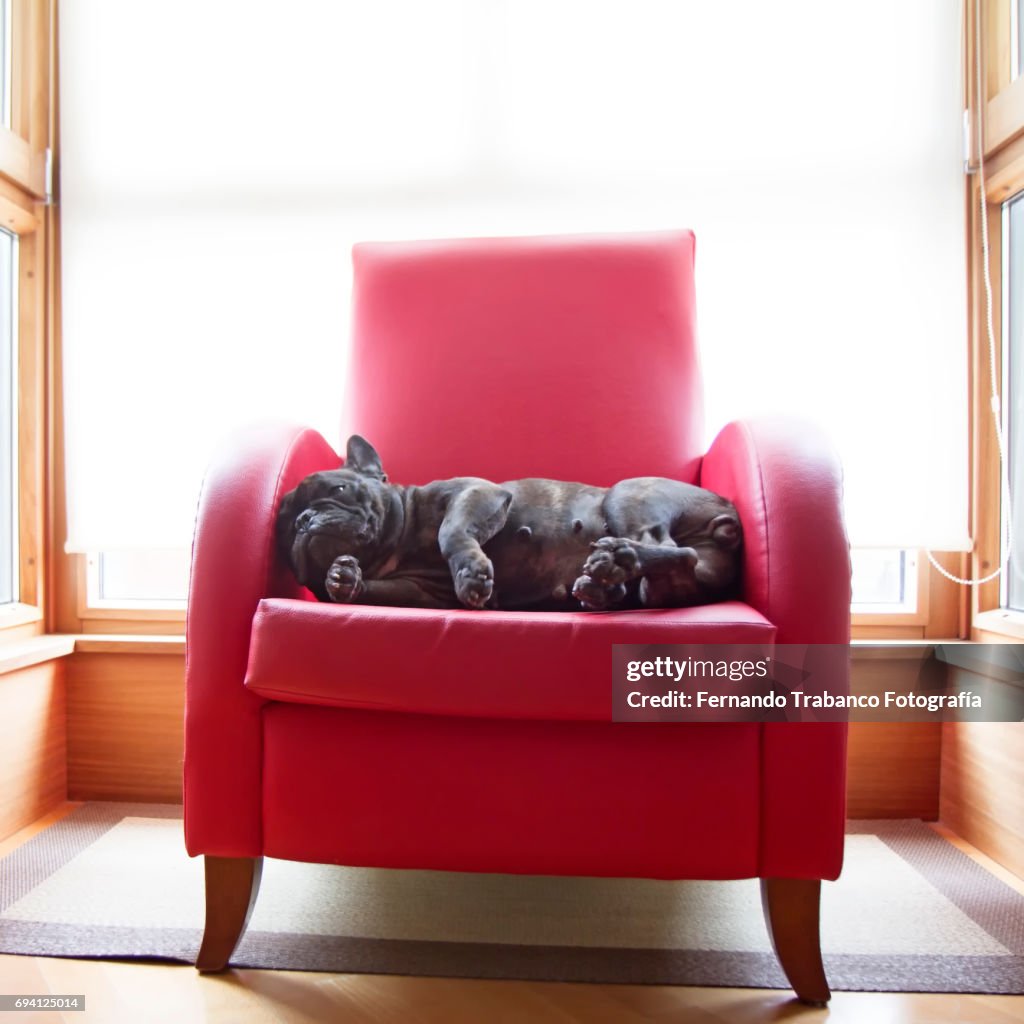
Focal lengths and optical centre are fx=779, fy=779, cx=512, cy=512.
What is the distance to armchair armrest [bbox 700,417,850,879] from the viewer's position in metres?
1.08

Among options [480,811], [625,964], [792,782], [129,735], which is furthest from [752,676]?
[129,735]

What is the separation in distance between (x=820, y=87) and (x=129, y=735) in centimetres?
246

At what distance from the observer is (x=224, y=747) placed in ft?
3.77

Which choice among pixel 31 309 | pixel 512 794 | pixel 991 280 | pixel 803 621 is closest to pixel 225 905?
pixel 512 794

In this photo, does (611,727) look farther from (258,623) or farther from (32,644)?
(32,644)

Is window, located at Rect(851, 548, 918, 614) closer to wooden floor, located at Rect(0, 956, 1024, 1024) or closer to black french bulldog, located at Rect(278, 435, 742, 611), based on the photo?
black french bulldog, located at Rect(278, 435, 742, 611)

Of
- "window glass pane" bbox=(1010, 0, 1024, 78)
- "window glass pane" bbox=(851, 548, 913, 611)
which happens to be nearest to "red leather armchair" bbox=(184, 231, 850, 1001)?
"window glass pane" bbox=(851, 548, 913, 611)

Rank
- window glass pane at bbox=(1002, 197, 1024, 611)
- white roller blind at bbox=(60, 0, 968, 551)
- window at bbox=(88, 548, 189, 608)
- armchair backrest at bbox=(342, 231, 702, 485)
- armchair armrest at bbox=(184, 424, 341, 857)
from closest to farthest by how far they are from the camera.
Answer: armchair armrest at bbox=(184, 424, 341, 857), armchair backrest at bbox=(342, 231, 702, 485), window glass pane at bbox=(1002, 197, 1024, 611), white roller blind at bbox=(60, 0, 968, 551), window at bbox=(88, 548, 189, 608)

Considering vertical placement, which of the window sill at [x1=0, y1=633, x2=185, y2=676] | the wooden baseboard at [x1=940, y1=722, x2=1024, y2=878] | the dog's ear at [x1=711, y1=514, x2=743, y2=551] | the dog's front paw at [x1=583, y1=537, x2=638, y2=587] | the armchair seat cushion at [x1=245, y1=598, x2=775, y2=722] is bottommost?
the wooden baseboard at [x1=940, y1=722, x2=1024, y2=878]

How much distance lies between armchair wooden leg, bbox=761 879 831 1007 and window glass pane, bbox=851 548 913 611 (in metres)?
1.14

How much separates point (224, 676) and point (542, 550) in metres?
0.56

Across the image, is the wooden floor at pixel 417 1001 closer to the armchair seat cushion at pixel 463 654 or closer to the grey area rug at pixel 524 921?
the grey area rug at pixel 524 921

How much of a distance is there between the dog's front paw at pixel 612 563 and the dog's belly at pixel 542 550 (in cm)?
18

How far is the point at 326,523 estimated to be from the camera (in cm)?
123
